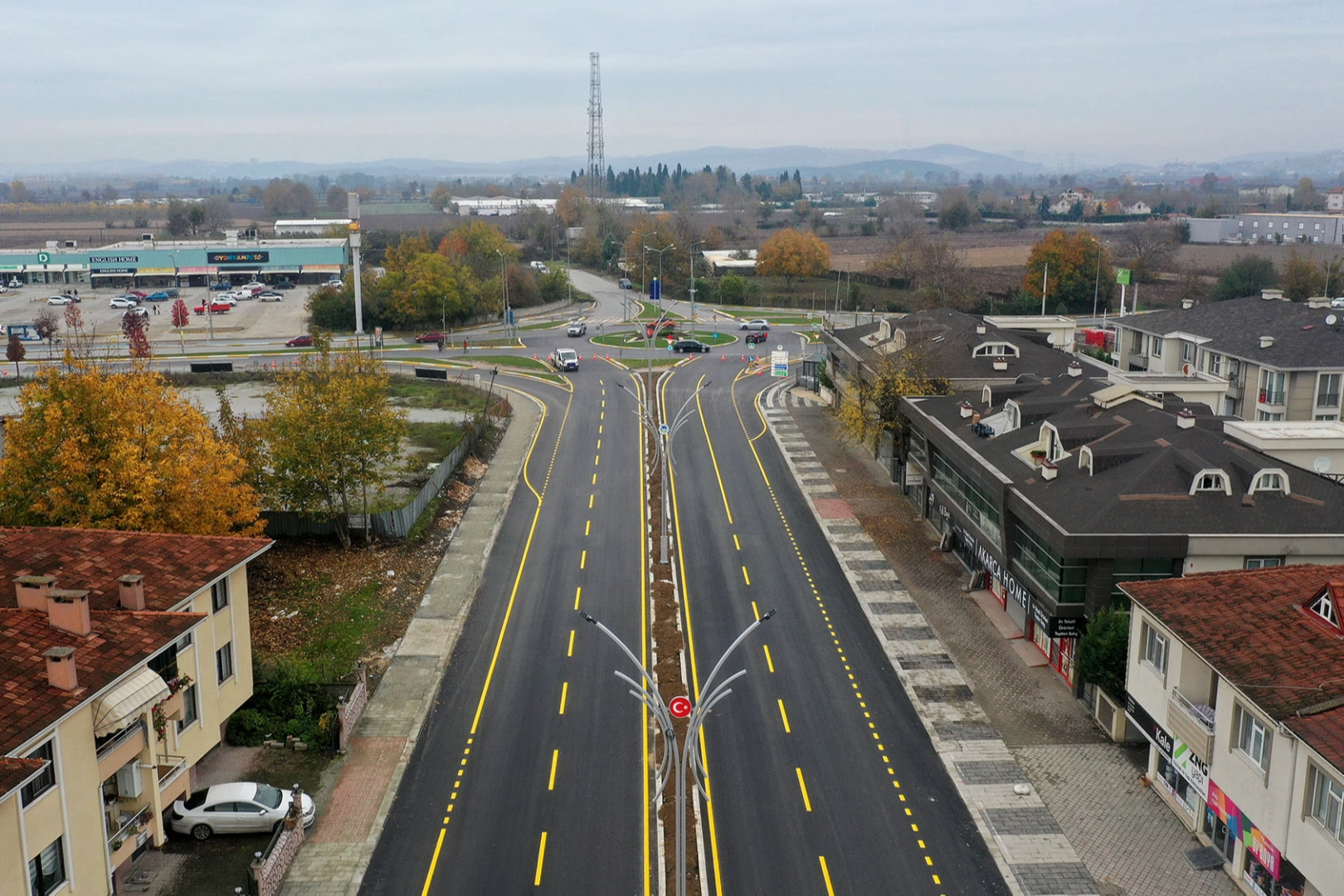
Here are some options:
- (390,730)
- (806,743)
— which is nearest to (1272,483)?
(806,743)

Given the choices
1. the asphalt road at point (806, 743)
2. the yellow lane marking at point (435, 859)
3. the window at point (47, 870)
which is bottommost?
the yellow lane marking at point (435, 859)

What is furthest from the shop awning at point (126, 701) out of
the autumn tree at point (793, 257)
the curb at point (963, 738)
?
the autumn tree at point (793, 257)

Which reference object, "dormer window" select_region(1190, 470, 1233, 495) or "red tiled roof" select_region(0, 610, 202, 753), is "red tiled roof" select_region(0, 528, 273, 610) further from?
"dormer window" select_region(1190, 470, 1233, 495)

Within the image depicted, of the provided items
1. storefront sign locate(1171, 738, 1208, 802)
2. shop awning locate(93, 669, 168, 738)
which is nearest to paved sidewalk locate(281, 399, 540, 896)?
shop awning locate(93, 669, 168, 738)

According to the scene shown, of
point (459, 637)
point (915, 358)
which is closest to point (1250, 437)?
point (915, 358)

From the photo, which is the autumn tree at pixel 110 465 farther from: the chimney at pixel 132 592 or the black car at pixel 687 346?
the black car at pixel 687 346

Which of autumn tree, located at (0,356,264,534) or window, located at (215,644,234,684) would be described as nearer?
window, located at (215,644,234,684)

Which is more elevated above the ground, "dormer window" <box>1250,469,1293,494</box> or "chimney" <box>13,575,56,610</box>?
→ "dormer window" <box>1250,469,1293,494</box>
